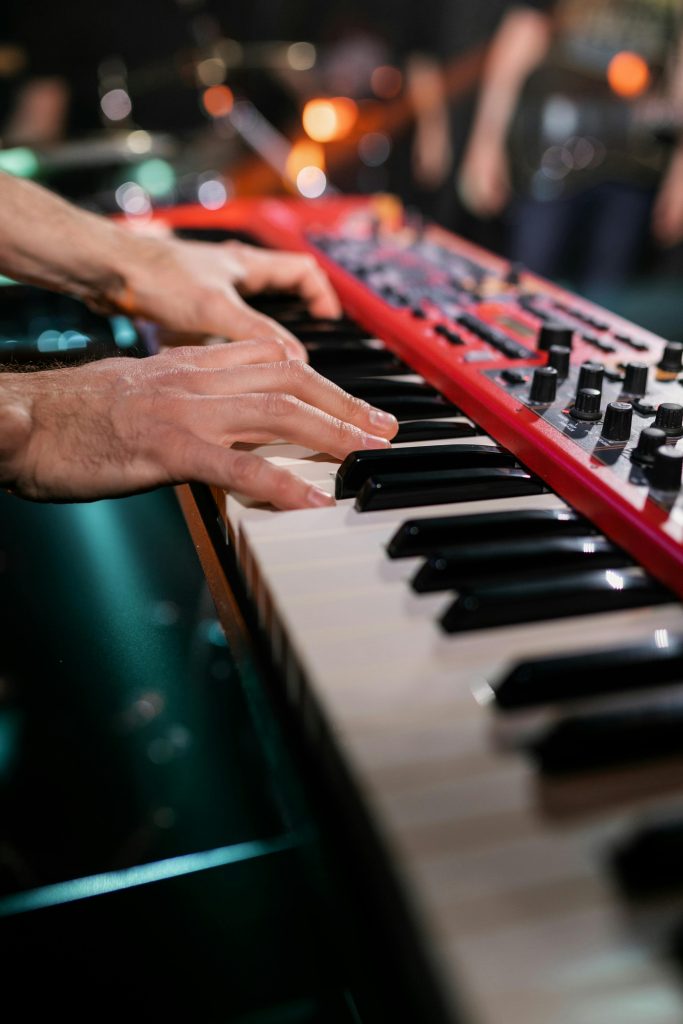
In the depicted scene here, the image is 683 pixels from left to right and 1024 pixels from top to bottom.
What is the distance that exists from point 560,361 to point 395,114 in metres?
4.86

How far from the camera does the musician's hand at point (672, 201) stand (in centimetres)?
381

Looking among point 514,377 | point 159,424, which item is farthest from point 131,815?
point 514,377

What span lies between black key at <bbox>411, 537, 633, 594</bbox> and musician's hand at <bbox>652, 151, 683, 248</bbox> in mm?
3544

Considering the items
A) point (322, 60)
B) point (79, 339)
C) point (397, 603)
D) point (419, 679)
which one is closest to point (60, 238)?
point (79, 339)

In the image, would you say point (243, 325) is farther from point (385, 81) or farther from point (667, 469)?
point (385, 81)

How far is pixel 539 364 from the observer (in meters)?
1.29

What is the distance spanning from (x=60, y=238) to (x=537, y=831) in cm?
151

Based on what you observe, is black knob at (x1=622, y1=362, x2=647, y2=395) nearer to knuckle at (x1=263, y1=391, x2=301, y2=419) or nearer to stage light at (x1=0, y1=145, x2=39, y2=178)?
knuckle at (x1=263, y1=391, x2=301, y2=419)

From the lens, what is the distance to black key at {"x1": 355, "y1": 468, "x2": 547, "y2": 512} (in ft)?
3.16

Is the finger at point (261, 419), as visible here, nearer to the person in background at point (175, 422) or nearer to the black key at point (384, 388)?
the person in background at point (175, 422)

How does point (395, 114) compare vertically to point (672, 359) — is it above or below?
above

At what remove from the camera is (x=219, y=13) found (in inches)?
175

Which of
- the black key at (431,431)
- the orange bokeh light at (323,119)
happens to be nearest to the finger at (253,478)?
the black key at (431,431)

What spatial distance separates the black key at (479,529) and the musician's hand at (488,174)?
403 centimetres
